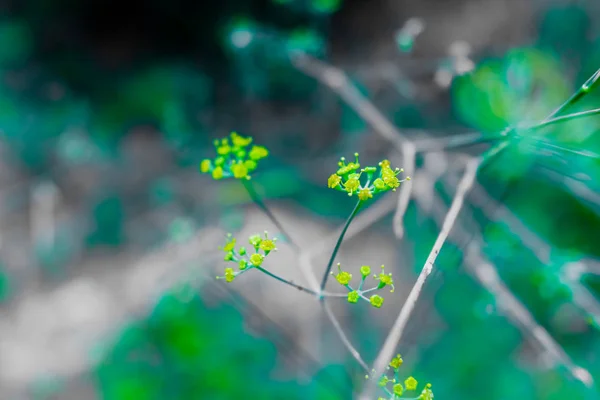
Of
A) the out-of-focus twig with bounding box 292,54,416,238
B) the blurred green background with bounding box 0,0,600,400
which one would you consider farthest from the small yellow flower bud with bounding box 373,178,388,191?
the out-of-focus twig with bounding box 292,54,416,238

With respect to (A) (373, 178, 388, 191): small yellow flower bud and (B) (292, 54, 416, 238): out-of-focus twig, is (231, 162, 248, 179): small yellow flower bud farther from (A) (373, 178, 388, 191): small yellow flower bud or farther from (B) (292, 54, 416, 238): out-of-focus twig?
(B) (292, 54, 416, 238): out-of-focus twig

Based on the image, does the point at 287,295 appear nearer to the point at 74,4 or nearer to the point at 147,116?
the point at 147,116

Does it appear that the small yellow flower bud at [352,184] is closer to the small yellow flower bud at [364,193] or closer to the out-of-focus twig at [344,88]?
the small yellow flower bud at [364,193]

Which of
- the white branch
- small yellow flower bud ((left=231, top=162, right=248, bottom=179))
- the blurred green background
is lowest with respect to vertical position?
the white branch

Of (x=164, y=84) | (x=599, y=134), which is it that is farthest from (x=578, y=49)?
(x=164, y=84)

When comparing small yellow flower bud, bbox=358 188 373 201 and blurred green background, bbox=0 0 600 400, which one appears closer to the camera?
small yellow flower bud, bbox=358 188 373 201

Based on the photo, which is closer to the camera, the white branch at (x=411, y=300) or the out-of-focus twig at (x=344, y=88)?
the white branch at (x=411, y=300)

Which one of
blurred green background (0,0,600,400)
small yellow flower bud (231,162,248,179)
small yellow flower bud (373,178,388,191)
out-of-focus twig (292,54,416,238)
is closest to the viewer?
small yellow flower bud (373,178,388,191)

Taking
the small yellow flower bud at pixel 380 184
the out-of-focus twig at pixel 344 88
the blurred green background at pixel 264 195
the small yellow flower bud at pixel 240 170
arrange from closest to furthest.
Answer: the small yellow flower bud at pixel 380 184 → the small yellow flower bud at pixel 240 170 → the blurred green background at pixel 264 195 → the out-of-focus twig at pixel 344 88

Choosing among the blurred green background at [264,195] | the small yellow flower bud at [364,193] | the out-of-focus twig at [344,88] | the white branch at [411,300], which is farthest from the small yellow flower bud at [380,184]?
the out-of-focus twig at [344,88]
